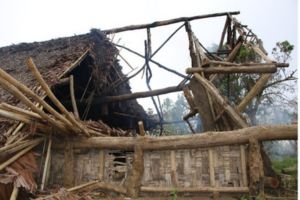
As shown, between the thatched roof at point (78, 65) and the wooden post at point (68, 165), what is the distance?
1.21 meters

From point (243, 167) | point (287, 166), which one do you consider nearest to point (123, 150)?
point (243, 167)

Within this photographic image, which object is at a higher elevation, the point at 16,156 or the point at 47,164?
the point at 16,156

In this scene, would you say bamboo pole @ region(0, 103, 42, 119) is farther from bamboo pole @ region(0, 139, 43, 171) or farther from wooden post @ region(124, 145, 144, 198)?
wooden post @ region(124, 145, 144, 198)

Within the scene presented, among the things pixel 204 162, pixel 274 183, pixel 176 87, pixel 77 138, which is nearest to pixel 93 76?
pixel 176 87

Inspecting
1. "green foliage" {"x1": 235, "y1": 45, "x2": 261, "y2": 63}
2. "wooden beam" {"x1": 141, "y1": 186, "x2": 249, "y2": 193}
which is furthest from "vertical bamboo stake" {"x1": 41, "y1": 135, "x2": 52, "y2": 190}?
"green foliage" {"x1": 235, "y1": 45, "x2": 261, "y2": 63}

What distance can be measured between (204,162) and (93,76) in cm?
474

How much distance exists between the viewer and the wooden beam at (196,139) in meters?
5.18

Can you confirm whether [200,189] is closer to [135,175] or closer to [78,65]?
[135,175]

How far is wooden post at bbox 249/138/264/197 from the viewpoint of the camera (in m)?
5.18

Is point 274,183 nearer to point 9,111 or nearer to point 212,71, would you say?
point 212,71

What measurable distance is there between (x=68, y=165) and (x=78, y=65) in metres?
3.34

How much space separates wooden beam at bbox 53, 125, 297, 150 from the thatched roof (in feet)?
5.33

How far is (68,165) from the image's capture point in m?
6.26

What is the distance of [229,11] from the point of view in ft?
27.1
